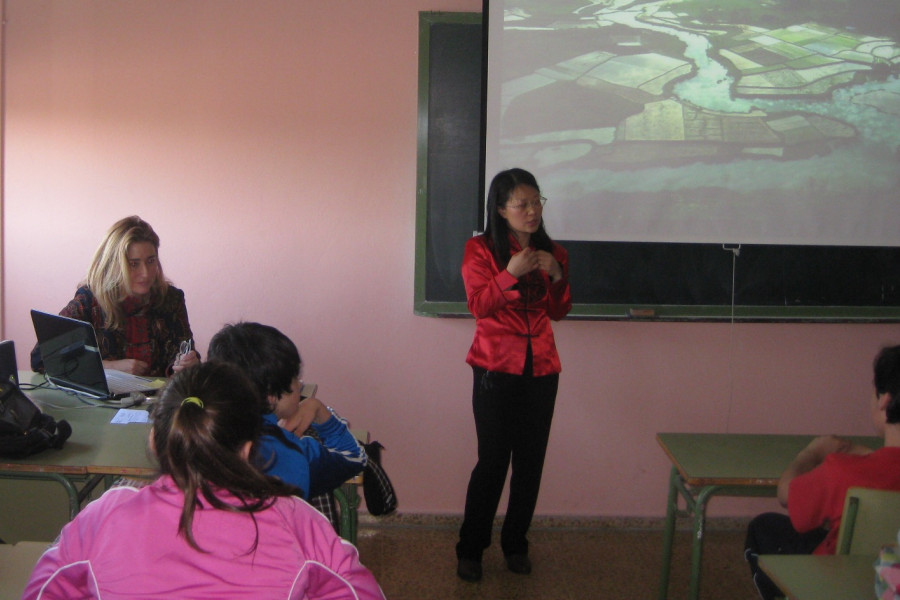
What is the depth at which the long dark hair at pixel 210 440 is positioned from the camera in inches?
46.0

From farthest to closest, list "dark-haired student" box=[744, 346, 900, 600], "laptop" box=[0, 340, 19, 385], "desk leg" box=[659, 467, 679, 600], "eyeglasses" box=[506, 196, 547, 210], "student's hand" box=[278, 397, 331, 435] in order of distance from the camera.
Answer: "eyeglasses" box=[506, 196, 547, 210]
"desk leg" box=[659, 467, 679, 600]
"laptop" box=[0, 340, 19, 385]
"student's hand" box=[278, 397, 331, 435]
"dark-haired student" box=[744, 346, 900, 600]

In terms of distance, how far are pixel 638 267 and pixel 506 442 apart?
96 centimetres

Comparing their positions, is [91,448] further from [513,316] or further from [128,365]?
[513,316]

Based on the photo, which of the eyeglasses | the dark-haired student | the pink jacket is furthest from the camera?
the eyeglasses

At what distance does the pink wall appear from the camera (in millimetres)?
3004

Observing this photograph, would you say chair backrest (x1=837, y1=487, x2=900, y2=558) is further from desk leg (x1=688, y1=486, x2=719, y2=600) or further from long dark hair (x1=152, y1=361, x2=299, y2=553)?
long dark hair (x1=152, y1=361, x2=299, y2=553)

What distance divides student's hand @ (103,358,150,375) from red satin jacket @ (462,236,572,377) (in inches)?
44.7

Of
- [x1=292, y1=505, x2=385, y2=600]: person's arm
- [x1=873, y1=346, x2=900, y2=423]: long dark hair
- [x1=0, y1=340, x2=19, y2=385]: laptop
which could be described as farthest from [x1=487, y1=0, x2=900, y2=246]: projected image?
[x1=292, y1=505, x2=385, y2=600]: person's arm

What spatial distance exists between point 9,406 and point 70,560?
993 millimetres

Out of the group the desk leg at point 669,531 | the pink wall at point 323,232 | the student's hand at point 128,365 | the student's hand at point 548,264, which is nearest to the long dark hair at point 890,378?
the desk leg at point 669,531

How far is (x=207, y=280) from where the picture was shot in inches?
123

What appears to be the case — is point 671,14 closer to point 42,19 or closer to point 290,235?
point 290,235

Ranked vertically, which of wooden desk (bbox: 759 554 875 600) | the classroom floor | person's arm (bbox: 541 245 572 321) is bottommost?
the classroom floor

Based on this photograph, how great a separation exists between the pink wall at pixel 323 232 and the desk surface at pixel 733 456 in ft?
2.72
